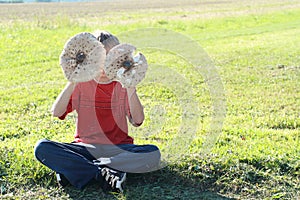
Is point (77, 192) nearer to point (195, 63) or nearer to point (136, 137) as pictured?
point (136, 137)

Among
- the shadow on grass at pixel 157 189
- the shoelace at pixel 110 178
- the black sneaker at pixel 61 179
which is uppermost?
the shoelace at pixel 110 178

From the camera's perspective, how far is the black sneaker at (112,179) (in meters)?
3.63

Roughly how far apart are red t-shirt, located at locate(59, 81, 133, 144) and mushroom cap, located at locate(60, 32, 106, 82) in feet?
0.99

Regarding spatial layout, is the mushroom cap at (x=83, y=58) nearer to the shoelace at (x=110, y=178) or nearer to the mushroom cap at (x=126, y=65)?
the mushroom cap at (x=126, y=65)

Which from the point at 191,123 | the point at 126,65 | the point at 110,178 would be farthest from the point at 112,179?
the point at 191,123

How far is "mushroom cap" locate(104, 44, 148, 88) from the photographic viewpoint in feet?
11.2

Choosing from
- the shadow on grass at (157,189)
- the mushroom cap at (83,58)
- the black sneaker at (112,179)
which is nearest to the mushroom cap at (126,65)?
the mushroom cap at (83,58)

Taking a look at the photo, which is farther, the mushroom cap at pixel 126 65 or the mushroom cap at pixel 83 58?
the mushroom cap at pixel 83 58

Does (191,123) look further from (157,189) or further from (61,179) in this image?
(61,179)

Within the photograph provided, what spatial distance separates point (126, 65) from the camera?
3.46 meters

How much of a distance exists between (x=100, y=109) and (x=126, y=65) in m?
0.56

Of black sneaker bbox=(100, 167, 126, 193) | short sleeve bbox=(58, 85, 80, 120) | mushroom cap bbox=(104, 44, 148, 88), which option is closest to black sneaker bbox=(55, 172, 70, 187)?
black sneaker bbox=(100, 167, 126, 193)

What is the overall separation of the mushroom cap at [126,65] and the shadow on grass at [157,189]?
2.64 feet

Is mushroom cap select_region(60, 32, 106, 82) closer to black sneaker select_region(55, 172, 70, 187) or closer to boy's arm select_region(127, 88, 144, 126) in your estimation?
boy's arm select_region(127, 88, 144, 126)
